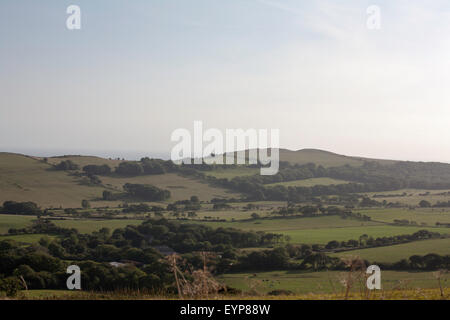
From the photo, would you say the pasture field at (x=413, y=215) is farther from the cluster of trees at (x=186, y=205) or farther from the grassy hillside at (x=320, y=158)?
the grassy hillside at (x=320, y=158)

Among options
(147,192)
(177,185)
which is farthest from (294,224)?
(177,185)

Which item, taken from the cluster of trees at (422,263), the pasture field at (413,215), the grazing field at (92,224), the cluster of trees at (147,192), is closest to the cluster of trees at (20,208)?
the grazing field at (92,224)

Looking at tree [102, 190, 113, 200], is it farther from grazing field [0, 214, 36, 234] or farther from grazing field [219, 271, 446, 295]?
grazing field [219, 271, 446, 295]

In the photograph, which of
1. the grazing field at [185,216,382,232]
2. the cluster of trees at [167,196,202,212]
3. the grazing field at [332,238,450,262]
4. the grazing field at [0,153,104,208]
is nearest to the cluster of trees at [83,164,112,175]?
the grazing field at [0,153,104,208]

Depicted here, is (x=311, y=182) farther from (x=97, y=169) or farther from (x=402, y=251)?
(x=402, y=251)
